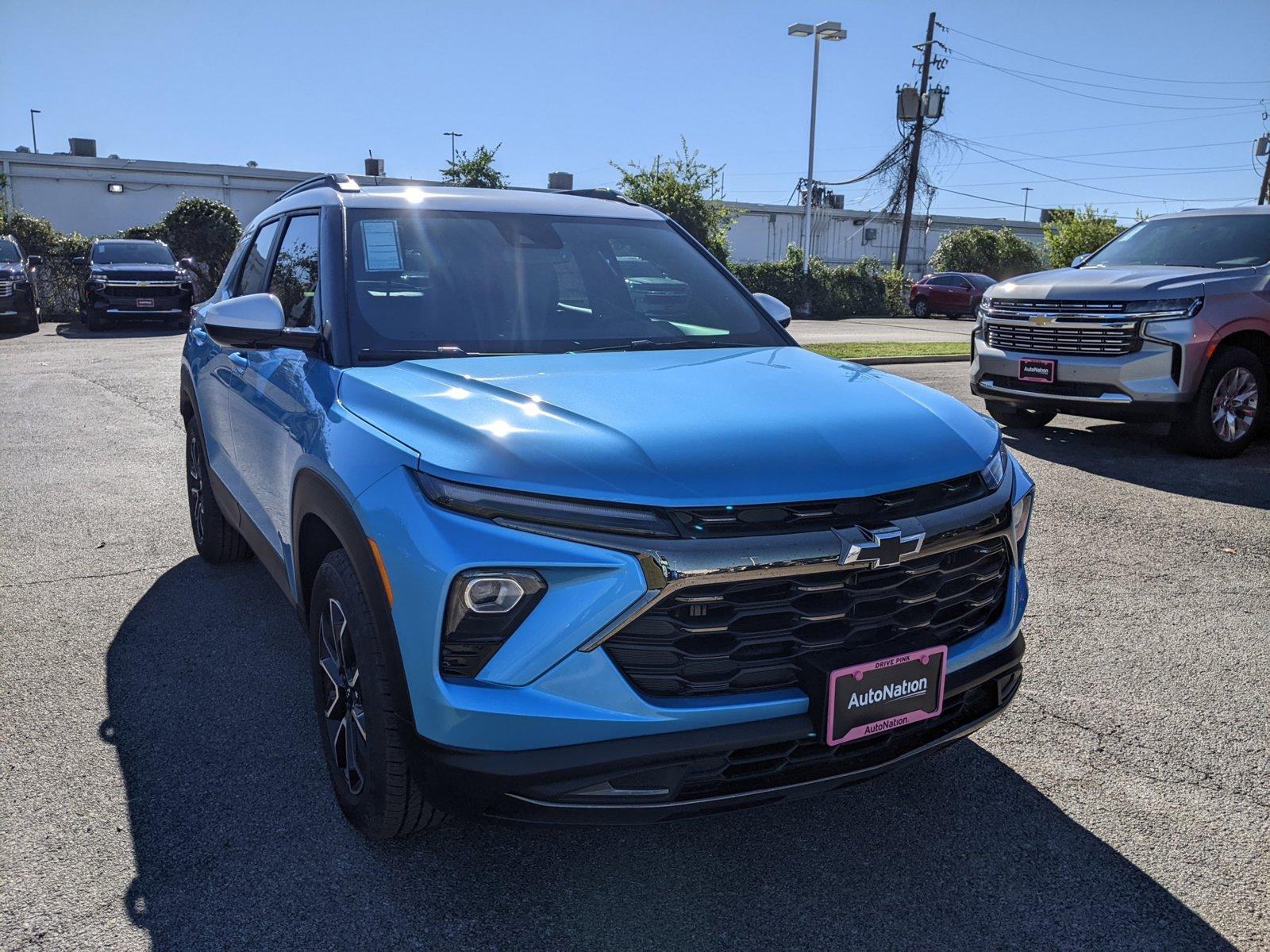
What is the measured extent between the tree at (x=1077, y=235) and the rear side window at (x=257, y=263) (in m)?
23.8

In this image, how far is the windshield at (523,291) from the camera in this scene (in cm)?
325

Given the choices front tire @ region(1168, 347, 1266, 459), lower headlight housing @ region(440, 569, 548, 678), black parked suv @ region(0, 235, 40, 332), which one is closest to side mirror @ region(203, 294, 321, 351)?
lower headlight housing @ region(440, 569, 548, 678)

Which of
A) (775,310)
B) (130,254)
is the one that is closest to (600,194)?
(775,310)

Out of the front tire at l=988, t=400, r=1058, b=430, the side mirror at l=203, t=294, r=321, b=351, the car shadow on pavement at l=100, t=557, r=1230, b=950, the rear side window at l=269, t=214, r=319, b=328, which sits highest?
the rear side window at l=269, t=214, r=319, b=328

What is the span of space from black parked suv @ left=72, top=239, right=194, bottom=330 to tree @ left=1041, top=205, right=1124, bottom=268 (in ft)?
66.7

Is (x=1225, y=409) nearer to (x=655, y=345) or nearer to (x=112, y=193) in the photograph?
(x=655, y=345)

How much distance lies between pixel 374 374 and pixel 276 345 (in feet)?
2.03

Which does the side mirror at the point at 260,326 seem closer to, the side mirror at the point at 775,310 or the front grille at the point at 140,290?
the side mirror at the point at 775,310

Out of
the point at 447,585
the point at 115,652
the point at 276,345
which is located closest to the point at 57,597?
the point at 115,652

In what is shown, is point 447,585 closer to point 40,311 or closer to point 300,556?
point 300,556

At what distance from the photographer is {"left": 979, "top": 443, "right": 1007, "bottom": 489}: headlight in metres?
2.62

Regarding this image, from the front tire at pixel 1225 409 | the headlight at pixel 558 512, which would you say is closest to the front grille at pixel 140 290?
the front tire at pixel 1225 409

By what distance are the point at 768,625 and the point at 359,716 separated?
3.69 ft

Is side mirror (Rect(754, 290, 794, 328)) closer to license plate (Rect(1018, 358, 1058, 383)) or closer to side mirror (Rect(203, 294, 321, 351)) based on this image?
side mirror (Rect(203, 294, 321, 351))
